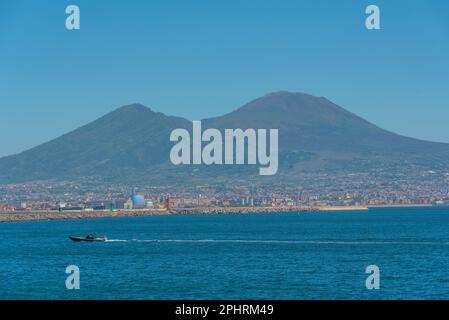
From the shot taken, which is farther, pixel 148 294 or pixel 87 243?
pixel 87 243

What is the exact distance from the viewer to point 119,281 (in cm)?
5628

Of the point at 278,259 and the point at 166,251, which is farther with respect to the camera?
the point at 166,251

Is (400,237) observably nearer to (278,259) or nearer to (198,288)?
Answer: (278,259)

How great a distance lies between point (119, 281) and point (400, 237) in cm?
5573

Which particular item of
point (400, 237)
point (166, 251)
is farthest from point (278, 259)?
point (400, 237)

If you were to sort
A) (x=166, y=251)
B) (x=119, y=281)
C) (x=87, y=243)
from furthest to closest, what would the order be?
(x=87, y=243), (x=166, y=251), (x=119, y=281)

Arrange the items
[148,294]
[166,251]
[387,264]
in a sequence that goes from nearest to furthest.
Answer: [148,294], [387,264], [166,251]
